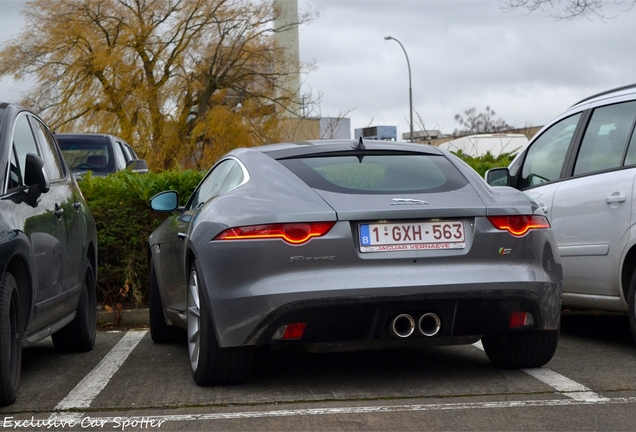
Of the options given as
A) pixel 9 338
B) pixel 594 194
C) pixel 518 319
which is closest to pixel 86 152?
pixel 594 194

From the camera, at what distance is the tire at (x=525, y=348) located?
573 cm

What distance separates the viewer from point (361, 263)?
5000 millimetres

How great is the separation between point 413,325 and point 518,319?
1.98 feet

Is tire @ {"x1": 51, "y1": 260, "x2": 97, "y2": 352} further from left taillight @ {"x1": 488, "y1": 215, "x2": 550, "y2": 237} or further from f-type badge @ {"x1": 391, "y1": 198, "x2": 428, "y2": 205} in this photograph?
left taillight @ {"x1": 488, "y1": 215, "x2": 550, "y2": 237}

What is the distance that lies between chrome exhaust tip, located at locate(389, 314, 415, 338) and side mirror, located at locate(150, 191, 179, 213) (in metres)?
2.63

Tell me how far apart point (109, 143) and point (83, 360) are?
7.29 m

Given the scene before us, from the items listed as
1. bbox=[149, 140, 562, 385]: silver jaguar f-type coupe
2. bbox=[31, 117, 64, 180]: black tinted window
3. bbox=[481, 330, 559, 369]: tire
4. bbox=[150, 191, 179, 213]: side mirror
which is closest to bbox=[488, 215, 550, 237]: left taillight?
bbox=[149, 140, 562, 385]: silver jaguar f-type coupe

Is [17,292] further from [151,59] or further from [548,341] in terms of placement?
[151,59]

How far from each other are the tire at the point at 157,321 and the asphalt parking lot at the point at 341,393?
1.66 feet

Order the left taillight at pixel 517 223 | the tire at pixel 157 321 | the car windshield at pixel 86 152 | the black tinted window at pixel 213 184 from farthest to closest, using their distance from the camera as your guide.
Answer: the car windshield at pixel 86 152, the tire at pixel 157 321, the black tinted window at pixel 213 184, the left taillight at pixel 517 223

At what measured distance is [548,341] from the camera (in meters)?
5.74

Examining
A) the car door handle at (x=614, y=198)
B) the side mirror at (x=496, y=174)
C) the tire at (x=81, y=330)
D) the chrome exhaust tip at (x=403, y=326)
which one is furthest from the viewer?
the side mirror at (x=496, y=174)

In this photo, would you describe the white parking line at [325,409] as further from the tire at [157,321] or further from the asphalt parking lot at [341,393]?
the tire at [157,321]

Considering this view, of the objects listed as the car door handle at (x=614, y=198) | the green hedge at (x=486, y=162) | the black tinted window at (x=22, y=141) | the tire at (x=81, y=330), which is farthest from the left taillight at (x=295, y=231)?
the green hedge at (x=486, y=162)
